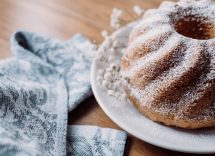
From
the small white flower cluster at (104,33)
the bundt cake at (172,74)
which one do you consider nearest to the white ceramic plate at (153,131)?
the bundt cake at (172,74)

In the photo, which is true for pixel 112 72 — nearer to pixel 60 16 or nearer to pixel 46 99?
pixel 46 99

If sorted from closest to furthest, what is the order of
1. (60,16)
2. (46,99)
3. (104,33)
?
(46,99) < (104,33) < (60,16)

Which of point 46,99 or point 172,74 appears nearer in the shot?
point 172,74

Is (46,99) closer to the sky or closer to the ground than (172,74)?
closer to the ground

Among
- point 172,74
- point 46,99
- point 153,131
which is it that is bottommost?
point 46,99

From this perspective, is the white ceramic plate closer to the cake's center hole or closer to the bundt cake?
the bundt cake

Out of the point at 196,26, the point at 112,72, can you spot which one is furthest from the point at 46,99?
the point at 196,26

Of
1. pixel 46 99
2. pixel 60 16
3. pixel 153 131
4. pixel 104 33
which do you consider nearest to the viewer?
pixel 153 131
